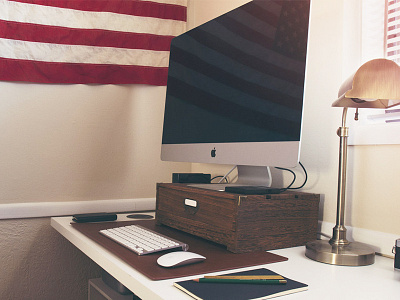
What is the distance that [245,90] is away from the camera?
1172mm

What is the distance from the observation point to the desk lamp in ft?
2.80

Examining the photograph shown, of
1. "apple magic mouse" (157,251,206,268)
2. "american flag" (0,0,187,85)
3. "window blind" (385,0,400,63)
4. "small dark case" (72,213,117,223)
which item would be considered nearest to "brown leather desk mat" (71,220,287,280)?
"apple magic mouse" (157,251,206,268)

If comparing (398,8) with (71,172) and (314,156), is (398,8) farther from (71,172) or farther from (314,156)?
(71,172)

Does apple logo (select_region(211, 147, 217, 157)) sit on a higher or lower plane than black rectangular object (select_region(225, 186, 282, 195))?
higher

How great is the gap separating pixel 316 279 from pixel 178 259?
29cm

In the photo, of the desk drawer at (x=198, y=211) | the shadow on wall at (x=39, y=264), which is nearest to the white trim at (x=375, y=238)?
the desk drawer at (x=198, y=211)

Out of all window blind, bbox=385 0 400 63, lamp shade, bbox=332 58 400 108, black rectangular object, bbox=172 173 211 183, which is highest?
window blind, bbox=385 0 400 63

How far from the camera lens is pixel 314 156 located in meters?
1.28

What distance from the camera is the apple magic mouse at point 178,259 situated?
85cm

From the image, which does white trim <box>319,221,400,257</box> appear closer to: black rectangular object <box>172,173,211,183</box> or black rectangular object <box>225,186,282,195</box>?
black rectangular object <box>225,186,282,195</box>

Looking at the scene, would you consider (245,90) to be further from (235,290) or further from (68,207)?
(68,207)

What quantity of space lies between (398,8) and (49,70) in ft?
4.38

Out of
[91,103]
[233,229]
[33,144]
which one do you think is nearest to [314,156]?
[233,229]

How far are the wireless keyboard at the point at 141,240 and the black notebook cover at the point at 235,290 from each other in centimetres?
23
